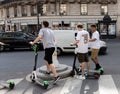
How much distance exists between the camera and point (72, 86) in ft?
30.2

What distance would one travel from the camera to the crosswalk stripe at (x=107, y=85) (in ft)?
27.8

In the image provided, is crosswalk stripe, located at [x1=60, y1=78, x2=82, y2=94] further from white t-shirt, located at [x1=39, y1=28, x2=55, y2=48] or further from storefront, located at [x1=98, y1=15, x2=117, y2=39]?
storefront, located at [x1=98, y1=15, x2=117, y2=39]

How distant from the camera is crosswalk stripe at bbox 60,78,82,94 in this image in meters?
8.62

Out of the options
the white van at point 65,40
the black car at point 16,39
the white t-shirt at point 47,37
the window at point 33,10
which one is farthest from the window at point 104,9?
the white t-shirt at point 47,37

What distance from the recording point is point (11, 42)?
23.6 meters

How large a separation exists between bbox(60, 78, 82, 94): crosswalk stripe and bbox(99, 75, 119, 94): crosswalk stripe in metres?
0.62

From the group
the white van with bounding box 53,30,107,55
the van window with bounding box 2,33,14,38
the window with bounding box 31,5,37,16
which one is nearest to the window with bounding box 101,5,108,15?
the window with bounding box 31,5,37,16

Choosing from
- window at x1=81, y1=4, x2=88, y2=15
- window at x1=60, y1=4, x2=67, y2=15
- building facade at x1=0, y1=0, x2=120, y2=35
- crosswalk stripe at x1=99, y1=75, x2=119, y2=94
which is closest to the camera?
crosswalk stripe at x1=99, y1=75, x2=119, y2=94

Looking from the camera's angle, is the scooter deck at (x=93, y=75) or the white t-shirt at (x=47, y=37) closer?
the white t-shirt at (x=47, y=37)

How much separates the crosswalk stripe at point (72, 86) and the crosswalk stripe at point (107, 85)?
62cm

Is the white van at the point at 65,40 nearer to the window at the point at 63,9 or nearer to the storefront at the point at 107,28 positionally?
the storefront at the point at 107,28

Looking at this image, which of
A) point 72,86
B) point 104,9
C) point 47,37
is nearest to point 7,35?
point 47,37

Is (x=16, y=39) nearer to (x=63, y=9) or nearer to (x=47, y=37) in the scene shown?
(x=47, y=37)

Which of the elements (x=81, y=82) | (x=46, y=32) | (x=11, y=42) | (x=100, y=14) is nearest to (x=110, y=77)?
(x=81, y=82)
